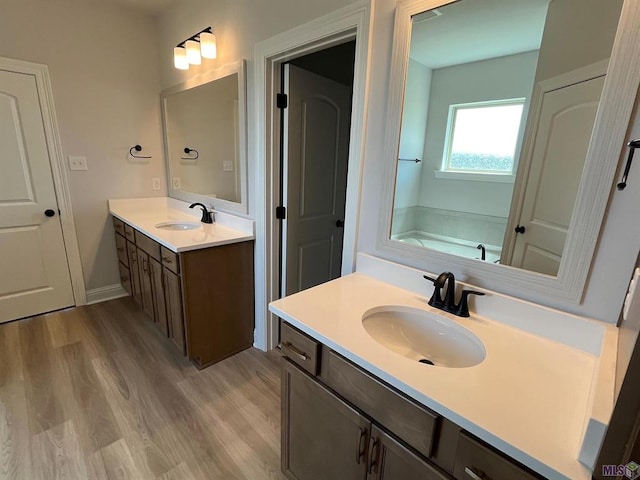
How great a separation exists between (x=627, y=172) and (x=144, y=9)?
135 inches

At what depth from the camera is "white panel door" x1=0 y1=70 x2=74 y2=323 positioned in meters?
2.34

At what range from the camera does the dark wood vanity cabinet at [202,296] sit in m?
1.96

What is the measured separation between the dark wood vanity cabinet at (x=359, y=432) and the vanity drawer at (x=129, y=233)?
1.94m

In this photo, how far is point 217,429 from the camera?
1.66 metres

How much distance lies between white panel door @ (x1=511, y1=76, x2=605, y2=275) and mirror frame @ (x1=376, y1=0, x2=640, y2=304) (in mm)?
26

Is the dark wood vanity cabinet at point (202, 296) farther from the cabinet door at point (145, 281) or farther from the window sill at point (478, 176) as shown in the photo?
the window sill at point (478, 176)

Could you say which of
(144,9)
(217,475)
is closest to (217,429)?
(217,475)

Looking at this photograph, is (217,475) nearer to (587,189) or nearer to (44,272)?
(587,189)

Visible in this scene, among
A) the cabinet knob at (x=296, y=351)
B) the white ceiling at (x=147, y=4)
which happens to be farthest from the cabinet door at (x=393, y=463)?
the white ceiling at (x=147, y=4)

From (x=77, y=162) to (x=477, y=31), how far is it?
10.0 ft

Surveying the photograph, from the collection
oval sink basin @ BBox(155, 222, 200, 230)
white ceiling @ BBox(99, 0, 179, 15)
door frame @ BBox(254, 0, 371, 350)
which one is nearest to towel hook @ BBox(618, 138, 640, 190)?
door frame @ BBox(254, 0, 371, 350)

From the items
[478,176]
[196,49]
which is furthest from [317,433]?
[196,49]

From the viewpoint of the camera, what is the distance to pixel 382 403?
2.93ft

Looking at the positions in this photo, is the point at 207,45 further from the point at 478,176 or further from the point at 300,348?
the point at 300,348
